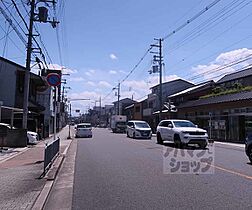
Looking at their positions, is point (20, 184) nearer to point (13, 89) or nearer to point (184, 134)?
point (184, 134)

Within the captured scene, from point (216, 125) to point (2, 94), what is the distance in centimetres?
2119

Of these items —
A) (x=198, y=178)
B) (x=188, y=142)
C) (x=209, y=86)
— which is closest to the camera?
(x=198, y=178)

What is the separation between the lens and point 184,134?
2050 cm

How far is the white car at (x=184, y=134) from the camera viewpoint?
20375 millimetres

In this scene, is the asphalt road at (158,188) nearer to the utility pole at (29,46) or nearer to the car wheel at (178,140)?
the car wheel at (178,140)

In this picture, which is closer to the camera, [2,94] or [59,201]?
[59,201]

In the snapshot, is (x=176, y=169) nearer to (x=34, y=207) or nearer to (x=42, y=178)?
(x=42, y=178)

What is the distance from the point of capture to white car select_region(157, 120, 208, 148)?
20.4 meters

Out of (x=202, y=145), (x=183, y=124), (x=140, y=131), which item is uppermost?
(x=183, y=124)

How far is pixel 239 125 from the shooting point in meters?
31.1

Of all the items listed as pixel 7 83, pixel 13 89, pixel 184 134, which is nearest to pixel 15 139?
pixel 184 134

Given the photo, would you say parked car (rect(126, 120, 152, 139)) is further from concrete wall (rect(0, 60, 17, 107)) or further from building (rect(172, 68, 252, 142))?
concrete wall (rect(0, 60, 17, 107))

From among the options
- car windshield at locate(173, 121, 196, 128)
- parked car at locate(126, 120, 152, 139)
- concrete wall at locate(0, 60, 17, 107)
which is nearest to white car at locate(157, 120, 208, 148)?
car windshield at locate(173, 121, 196, 128)

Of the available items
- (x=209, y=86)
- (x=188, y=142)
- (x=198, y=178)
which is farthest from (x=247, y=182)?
(x=209, y=86)
